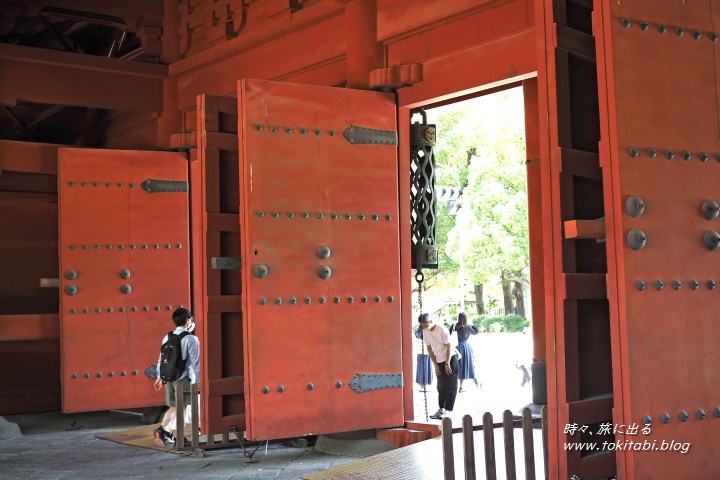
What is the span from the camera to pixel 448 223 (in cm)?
2177

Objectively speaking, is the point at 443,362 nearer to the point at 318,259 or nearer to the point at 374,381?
the point at 374,381

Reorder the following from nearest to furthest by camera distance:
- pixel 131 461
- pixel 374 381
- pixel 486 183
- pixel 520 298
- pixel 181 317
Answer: pixel 374 381, pixel 131 461, pixel 181 317, pixel 486 183, pixel 520 298

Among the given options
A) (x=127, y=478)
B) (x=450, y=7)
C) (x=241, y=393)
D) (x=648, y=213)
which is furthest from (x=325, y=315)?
(x=648, y=213)

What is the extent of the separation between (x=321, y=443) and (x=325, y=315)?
133cm

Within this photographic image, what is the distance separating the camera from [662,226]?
3.49m

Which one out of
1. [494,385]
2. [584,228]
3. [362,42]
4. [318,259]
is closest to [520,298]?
[494,385]

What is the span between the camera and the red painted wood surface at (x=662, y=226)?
133 inches

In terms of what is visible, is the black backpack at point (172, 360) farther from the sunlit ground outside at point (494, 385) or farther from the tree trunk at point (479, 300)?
the tree trunk at point (479, 300)

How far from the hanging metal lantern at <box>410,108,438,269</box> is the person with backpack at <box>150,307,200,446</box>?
221cm

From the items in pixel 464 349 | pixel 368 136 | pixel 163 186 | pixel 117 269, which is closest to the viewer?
pixel 368 136

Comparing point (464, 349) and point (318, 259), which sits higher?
point (318, 259)

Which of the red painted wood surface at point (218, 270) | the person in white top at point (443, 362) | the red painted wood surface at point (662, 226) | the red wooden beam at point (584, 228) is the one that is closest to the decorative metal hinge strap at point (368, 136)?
the red painted wood surface at point (218, 270)

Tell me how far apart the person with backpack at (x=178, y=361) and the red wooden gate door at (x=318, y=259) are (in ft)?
4.79

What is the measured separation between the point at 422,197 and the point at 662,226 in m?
3.46
